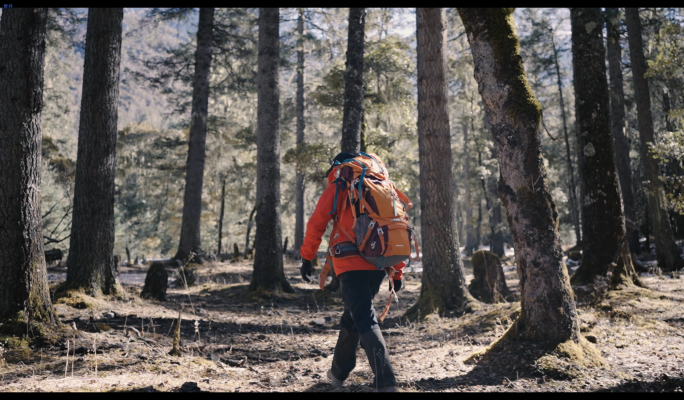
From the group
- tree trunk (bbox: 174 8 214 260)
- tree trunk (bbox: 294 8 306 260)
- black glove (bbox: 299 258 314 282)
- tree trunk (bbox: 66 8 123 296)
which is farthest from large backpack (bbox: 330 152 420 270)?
tree trunk (bbox: 294 8 306 260)

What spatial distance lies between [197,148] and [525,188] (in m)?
13.1

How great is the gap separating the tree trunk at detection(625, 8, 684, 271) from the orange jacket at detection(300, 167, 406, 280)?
33.9ft

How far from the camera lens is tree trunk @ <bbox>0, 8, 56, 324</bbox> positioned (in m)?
4.62

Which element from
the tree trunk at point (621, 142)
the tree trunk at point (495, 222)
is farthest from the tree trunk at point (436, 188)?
the tree trunk at point (495, 222)

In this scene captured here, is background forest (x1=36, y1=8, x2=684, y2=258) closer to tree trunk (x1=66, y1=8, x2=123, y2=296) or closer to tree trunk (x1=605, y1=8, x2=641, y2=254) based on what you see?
tree trunk (x1=605, y1=8, x2=641, y2=254)

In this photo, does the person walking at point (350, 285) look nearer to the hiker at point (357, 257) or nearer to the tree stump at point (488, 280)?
the hiker at point (357, 257)

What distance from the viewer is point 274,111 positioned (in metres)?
10.1

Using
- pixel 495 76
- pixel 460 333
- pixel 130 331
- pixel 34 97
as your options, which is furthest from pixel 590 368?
pixel 34 97

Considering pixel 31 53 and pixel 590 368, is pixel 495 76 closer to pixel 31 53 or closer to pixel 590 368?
pixel 590 368

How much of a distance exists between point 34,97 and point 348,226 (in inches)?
156

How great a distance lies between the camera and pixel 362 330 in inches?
140

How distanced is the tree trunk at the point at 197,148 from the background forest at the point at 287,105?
729 mm

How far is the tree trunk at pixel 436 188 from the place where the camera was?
7.34 meters

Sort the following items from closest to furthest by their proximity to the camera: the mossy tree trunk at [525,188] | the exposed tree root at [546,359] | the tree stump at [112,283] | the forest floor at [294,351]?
the forest floor at [294,351] → the exposed tree root at [546,359] → the mossy tree trunk at [525,188] → the tree stump at [112,283]
